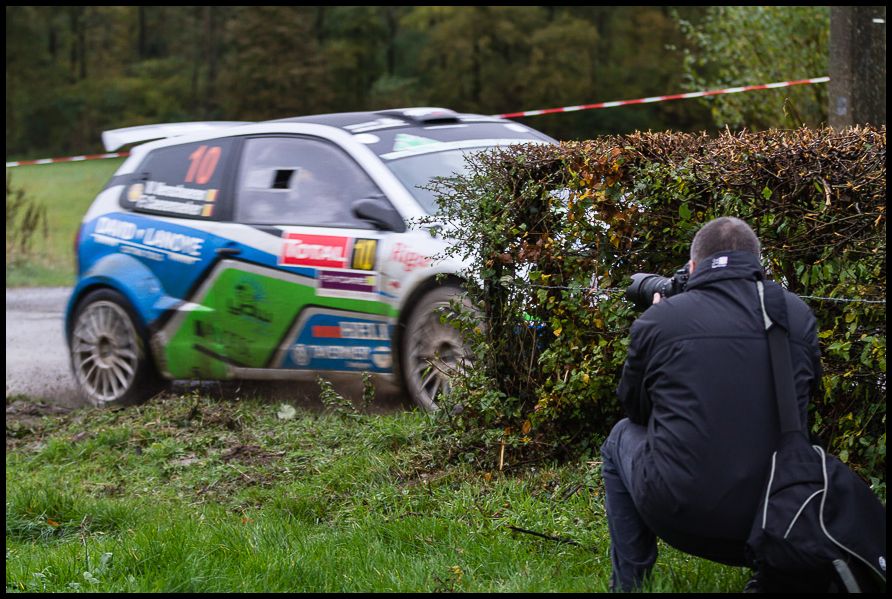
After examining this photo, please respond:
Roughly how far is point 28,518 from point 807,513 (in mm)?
4064

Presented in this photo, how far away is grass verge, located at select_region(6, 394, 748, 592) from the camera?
4480 millimetres

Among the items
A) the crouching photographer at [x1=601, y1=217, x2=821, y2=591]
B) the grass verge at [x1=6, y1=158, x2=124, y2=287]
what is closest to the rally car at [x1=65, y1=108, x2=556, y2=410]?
the crouching photographer at [x1=601, y1=217, x2=821, y2=591]

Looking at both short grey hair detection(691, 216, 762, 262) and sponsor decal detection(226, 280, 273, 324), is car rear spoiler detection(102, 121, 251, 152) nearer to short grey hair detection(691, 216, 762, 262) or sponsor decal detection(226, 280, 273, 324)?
sponsor decal detection(226, 280, 273, 324)

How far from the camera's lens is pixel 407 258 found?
6.87m

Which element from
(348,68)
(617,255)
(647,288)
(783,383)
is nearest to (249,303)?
(617,255)

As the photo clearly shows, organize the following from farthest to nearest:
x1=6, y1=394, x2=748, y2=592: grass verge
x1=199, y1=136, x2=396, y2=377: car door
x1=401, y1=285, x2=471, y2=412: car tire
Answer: x1=199, y1=136, x2=396, y2=377: car door, x1=401, y1=285, x2=471, y2=412: car tire, x1=6, y1=394, x2=748, y2=592: grass verge

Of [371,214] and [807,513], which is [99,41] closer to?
[371,214]

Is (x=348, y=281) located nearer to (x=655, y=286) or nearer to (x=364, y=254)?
(x=364, y=254)

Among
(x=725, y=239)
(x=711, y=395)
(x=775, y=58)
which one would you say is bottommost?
(x=711, y=395)

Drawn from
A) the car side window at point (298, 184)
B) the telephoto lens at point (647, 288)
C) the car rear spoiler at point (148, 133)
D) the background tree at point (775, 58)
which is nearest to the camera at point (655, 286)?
the telephoto lens at point (647, 288)

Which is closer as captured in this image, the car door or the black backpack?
the black backpack

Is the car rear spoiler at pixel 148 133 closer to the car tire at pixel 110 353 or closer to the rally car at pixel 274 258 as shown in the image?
the rally car at pixel 274 258

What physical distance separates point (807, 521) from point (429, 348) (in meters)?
3.49

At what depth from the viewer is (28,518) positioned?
5.87 metres
